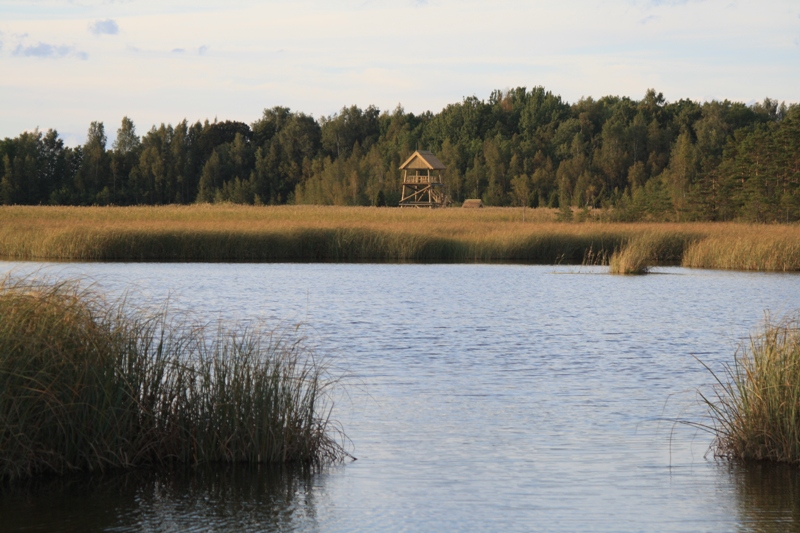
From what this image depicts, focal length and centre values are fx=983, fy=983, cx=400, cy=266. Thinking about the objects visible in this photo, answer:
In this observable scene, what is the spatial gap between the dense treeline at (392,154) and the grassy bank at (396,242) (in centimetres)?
2242

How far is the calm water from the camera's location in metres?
7.02

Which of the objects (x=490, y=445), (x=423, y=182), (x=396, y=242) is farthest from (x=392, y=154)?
(x=490, y=445)

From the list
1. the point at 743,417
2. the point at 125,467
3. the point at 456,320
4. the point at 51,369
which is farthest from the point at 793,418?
the point at 456,320

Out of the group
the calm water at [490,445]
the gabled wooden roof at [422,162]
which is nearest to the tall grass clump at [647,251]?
the calm water at [490,445]

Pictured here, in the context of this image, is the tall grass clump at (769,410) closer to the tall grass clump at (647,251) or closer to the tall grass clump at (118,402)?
the tall grass clump at (118,402)

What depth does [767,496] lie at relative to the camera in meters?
7.52

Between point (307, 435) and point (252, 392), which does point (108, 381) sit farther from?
point (307, 435)

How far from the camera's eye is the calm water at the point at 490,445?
7016 millimetres

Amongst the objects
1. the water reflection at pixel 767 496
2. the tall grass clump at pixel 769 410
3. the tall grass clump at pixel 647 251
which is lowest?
the water reflection at pixel 767 496

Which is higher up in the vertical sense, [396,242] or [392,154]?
[392,154]

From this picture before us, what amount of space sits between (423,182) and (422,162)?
1.46m

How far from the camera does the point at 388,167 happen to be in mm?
82938

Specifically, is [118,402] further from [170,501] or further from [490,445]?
[490,445]

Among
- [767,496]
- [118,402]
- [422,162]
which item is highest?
[422,162]
